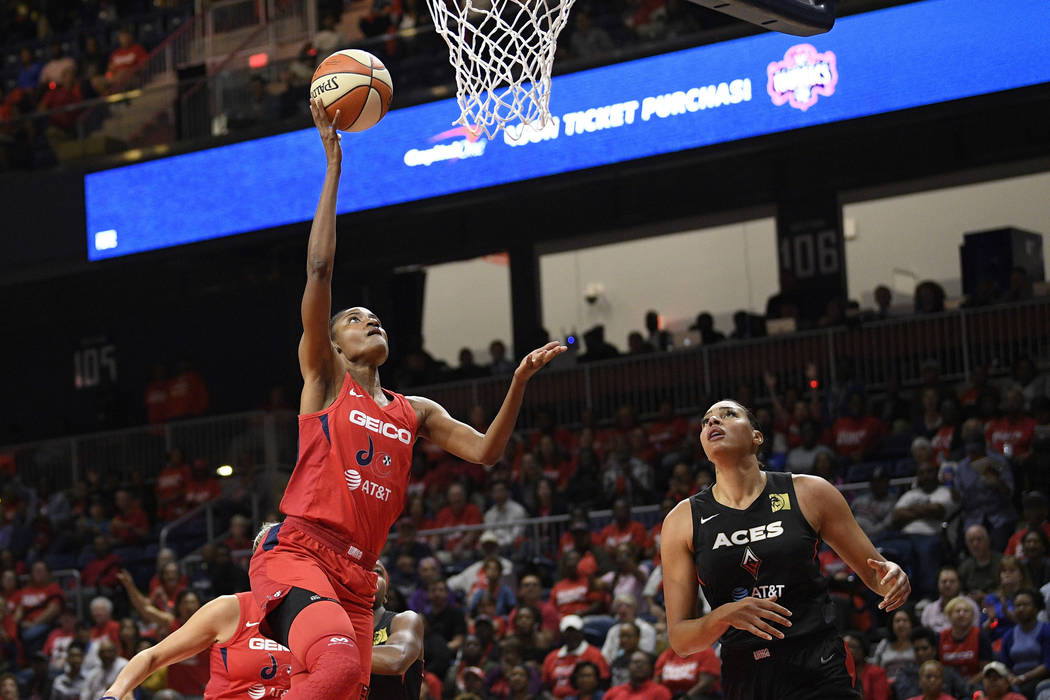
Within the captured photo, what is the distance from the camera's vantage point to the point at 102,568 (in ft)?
53.1

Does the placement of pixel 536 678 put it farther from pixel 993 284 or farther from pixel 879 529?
pixel 993 284

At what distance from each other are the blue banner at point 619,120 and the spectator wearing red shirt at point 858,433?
272 cm

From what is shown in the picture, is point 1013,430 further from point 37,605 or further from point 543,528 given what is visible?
point 37,605

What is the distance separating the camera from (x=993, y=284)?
49.9 ft

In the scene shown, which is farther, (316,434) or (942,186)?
(942,186)

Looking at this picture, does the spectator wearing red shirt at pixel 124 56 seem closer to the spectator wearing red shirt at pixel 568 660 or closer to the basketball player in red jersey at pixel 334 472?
the spectator wearing red shirt at pixel 568 660

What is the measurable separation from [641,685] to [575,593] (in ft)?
6.37

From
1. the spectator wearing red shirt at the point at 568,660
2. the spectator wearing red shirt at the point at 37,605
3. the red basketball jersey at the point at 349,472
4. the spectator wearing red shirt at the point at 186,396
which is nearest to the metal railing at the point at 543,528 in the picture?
the spectator wearing red shirt at the point at 568,660

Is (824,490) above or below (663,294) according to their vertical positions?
below

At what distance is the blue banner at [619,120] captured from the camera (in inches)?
503

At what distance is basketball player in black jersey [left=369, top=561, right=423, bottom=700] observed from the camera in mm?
6551

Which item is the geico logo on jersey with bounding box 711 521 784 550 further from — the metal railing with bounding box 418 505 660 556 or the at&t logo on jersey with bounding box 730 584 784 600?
the metal railing with bounding box 418 505 660 556

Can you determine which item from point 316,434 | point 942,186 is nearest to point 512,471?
point 942,186

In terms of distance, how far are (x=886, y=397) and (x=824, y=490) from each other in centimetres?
937
